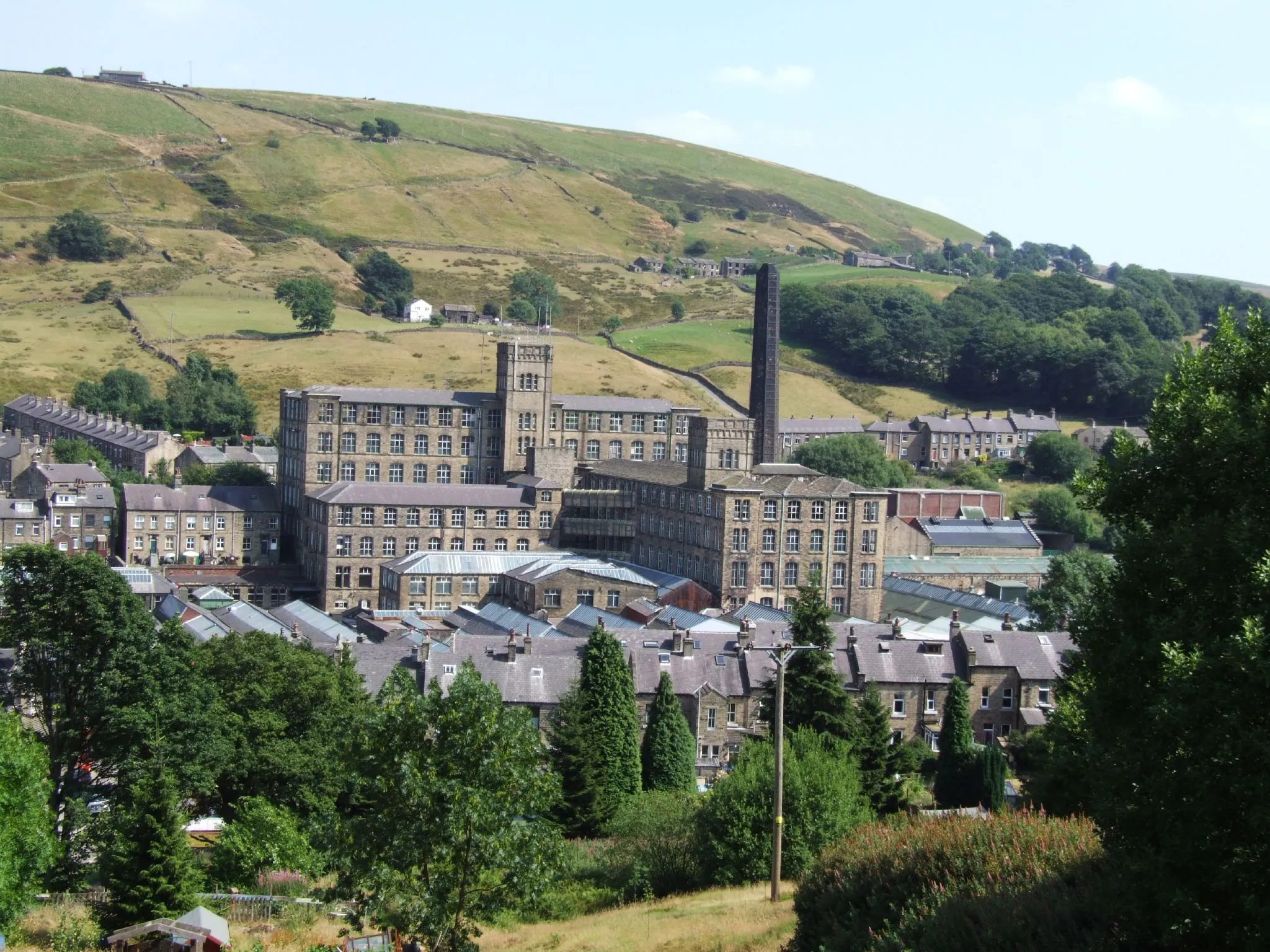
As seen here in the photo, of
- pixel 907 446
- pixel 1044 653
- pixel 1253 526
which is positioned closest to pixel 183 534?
pixel 1044 653

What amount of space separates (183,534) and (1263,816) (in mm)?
97574

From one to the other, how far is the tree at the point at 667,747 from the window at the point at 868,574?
37.6m

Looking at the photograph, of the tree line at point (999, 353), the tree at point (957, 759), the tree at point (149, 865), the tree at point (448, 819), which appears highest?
the tree line at point (999, 353)

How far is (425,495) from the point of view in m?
103

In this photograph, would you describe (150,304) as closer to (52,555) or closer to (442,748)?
(52,555)

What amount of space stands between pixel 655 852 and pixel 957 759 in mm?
20492

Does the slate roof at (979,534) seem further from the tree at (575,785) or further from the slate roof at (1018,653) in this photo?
the tree at (575,785)

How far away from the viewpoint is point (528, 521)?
104875mm

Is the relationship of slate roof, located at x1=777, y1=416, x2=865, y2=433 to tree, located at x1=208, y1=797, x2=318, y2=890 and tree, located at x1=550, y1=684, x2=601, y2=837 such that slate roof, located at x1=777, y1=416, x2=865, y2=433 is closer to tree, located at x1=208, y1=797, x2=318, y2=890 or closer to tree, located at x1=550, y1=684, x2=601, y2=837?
tree, located at x1=550, y1=684, x2=601, y2=837

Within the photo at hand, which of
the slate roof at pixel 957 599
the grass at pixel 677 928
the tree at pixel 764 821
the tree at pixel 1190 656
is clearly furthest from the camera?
the slate roof at pixel 957 599

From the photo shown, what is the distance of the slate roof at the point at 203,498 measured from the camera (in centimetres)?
10944

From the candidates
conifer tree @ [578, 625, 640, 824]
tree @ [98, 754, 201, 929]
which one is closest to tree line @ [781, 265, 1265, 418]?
conifer tree @ [578, 625, 640, 824]

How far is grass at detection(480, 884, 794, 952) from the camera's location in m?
32.2

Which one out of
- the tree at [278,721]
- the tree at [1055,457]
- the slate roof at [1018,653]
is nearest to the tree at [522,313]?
the tree at [1055,457]
